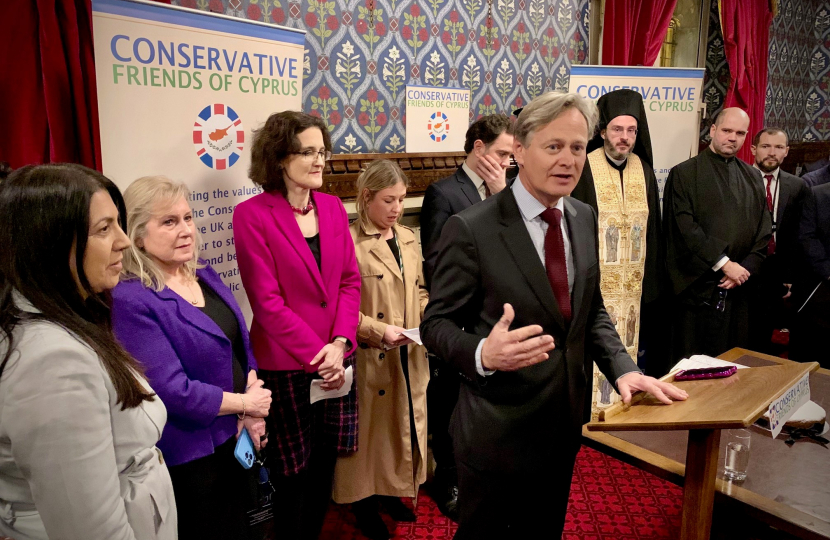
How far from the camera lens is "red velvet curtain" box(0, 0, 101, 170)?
1.95m

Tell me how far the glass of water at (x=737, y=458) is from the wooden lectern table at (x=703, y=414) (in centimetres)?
30

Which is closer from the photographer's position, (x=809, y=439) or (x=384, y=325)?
(x=809, y=439)

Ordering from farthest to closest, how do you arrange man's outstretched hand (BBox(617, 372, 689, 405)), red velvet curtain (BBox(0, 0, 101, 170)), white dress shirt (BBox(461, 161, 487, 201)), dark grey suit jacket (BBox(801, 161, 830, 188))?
dark grey suit jacket (BBox(801, 161, 830, 188)) → white dress shirt (BBox(461, 161, 487, 201)) → red velvet curtain (BBox(0, 0, 101, 170)) → man's outstretched hand (BBox(617, 372, 689, 405))

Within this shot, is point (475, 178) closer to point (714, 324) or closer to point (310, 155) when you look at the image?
point (310, 155)

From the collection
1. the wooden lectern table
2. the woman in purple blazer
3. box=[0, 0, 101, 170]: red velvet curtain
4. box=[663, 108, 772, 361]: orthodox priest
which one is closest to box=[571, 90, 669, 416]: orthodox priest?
box=[663, 108, 772, 361]: orthodox priest

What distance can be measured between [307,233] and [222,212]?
43 centimetres

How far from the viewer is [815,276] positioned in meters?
3.79

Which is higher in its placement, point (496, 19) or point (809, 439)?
point (496, 19)

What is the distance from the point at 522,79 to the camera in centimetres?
411

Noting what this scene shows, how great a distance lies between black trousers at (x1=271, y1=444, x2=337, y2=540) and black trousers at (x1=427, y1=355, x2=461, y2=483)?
2.20ft

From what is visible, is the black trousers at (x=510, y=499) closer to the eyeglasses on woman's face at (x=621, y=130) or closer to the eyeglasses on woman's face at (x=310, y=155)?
the eyeglasses on woman's face at (x=310, y=155)

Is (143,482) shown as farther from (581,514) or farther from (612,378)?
(581,514)

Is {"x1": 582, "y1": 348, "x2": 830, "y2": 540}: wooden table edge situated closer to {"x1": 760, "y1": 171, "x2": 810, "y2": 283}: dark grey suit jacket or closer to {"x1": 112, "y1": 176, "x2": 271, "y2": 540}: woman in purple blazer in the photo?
{"x1": 112, "y1": 176, "x2": 271, "y2": 540}: woman in purple blazer

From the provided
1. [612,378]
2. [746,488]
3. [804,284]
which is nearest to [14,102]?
[612,378]
